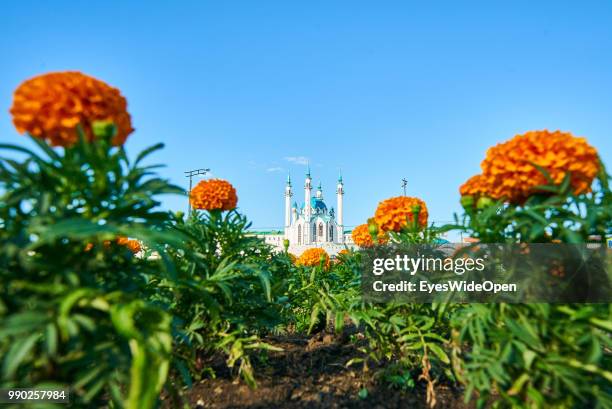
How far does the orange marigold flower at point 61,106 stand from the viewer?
4.68ft

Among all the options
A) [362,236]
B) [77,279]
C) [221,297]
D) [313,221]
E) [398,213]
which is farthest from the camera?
[313,221]

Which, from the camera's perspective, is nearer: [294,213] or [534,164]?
[534,164]

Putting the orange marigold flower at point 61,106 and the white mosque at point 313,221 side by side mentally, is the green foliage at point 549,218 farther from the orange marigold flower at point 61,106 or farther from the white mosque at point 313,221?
the white mosque at point 313,221

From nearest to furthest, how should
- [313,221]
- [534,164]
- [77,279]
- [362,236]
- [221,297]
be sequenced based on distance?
[77,279], [534,164], [221,297], [362,236], [313,221]

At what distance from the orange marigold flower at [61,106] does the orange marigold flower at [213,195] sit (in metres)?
1.58

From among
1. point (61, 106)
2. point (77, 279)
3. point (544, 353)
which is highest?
point (61, 106)

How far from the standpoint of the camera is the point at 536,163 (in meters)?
1.67

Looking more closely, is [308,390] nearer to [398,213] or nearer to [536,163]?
[398,213]

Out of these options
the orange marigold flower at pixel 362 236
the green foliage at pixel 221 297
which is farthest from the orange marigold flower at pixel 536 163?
the orange marigold flower at pixel 362 236

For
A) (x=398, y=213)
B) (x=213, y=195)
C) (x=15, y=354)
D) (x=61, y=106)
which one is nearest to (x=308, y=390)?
(x=398, y=213)

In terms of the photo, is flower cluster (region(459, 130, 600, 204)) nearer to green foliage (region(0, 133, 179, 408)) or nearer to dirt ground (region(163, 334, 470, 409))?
green foliage (region(0, 133, 179, 408))

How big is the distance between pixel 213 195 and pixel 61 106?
1.73 m

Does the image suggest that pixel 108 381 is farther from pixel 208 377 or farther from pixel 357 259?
pixel 357 259

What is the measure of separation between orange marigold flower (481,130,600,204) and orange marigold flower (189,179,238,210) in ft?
6.55
